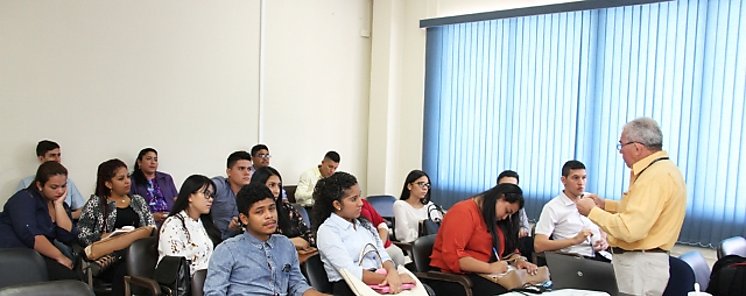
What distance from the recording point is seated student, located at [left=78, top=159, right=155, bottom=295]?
4082 mm

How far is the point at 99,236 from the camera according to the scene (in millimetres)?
4301

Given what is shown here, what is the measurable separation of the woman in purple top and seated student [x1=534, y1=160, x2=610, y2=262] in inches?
124

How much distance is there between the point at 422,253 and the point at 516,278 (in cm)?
61

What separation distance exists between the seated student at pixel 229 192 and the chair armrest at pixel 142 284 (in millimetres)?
1008

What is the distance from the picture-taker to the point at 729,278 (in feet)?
11.3

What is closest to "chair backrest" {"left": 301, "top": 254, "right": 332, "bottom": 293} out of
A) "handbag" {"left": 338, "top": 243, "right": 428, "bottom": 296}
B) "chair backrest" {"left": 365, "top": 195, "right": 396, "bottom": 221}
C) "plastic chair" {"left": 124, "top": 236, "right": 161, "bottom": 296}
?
"handbag" {"left": 338, "top": 243, "right": 428, "bottom": 296}

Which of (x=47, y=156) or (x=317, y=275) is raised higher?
(x=47, y=156)

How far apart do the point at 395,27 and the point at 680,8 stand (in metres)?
3.10

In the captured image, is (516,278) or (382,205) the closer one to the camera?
(516,278)

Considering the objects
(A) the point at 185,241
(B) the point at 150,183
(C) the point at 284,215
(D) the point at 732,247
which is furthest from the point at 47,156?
(D) the point at 732,247

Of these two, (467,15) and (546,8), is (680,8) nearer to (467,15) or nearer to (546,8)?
A: (546,8)

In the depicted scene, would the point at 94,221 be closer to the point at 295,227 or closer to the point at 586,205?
the point at 295,227

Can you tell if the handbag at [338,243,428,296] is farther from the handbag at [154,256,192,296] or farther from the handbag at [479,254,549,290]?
the handbag at [154,256,192,296]

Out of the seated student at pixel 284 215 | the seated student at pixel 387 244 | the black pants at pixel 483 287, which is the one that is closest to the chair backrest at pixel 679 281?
the black pants at pixel 483 287
